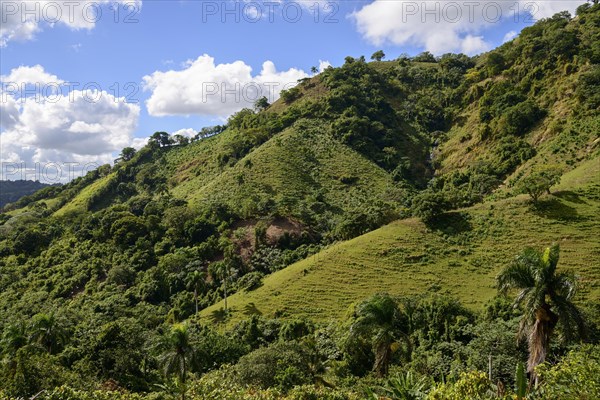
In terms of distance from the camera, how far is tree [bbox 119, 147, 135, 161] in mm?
148875

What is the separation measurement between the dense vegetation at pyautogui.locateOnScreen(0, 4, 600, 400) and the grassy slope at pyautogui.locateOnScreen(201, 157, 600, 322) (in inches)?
11.1

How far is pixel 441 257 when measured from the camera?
2088 inches

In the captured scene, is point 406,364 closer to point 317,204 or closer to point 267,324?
point 267,324

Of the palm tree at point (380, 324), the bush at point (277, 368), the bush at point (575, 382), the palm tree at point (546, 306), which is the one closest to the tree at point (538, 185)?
the palm tree at point (380, 324)

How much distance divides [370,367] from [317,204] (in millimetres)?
45256

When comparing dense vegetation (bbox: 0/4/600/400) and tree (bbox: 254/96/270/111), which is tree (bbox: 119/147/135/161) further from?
tree (bbox: 254/96/270/111)

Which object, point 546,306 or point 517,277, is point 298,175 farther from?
point 546,306

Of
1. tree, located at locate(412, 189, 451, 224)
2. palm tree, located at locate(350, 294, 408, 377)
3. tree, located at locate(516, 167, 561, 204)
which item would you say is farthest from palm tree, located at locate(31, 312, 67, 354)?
tree, located at locate(516, 167, 561, 204)

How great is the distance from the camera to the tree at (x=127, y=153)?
148875 mm

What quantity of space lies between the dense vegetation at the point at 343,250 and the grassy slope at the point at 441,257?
11.1 inches

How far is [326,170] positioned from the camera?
308 feet

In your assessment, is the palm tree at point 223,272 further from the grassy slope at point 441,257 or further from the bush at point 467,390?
the bush at point 467,390

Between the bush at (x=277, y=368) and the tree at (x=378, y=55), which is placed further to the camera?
the tree at (x=378, y=55)

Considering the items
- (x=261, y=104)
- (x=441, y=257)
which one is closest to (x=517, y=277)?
(x=441, y=257)
